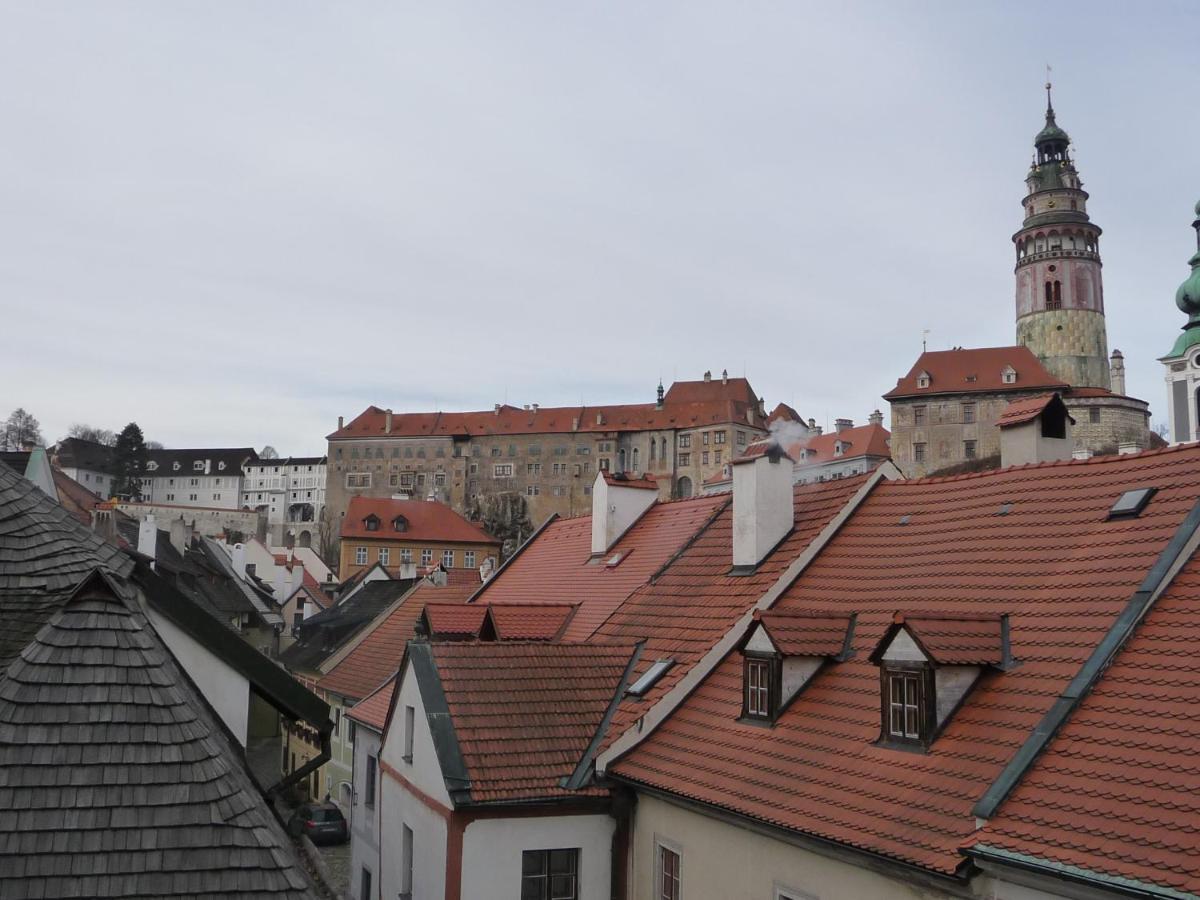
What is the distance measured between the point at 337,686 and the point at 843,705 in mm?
20531

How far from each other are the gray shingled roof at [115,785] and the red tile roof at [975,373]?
87.4 metres

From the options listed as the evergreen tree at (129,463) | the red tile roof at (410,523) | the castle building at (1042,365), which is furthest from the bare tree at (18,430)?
the castle building at (1042,365)

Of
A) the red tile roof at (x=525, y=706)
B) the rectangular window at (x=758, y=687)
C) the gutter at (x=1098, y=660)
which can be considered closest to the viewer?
the gutter at (x=1098, y=660)

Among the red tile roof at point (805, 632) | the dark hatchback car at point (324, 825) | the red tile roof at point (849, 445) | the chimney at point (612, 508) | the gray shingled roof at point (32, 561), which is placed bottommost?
the dark hatchback car at point (324, 825)

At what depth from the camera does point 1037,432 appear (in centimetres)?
1260

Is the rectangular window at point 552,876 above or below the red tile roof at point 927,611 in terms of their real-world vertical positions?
below

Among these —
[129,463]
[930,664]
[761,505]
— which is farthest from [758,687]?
[129,463]

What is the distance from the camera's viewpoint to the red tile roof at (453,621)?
17297mm

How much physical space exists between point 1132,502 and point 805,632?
342 centimetres

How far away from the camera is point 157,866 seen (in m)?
5.08

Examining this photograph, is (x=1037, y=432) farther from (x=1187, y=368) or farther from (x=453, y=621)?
(x=1187, y=368)

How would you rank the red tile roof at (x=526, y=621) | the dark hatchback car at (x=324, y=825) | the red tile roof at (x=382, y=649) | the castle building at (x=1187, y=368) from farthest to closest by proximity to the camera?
the castle building at (x=1187, y=368) < the red tile roof at (x=382, y=649) < the dark hatchback car at (x=324, y=825) < the red tile roof at (x=526, y=621)

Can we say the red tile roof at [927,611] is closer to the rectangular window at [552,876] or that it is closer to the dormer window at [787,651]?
the dormer window at [787,651]

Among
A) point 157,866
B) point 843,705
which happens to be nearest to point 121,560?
point 157,866
